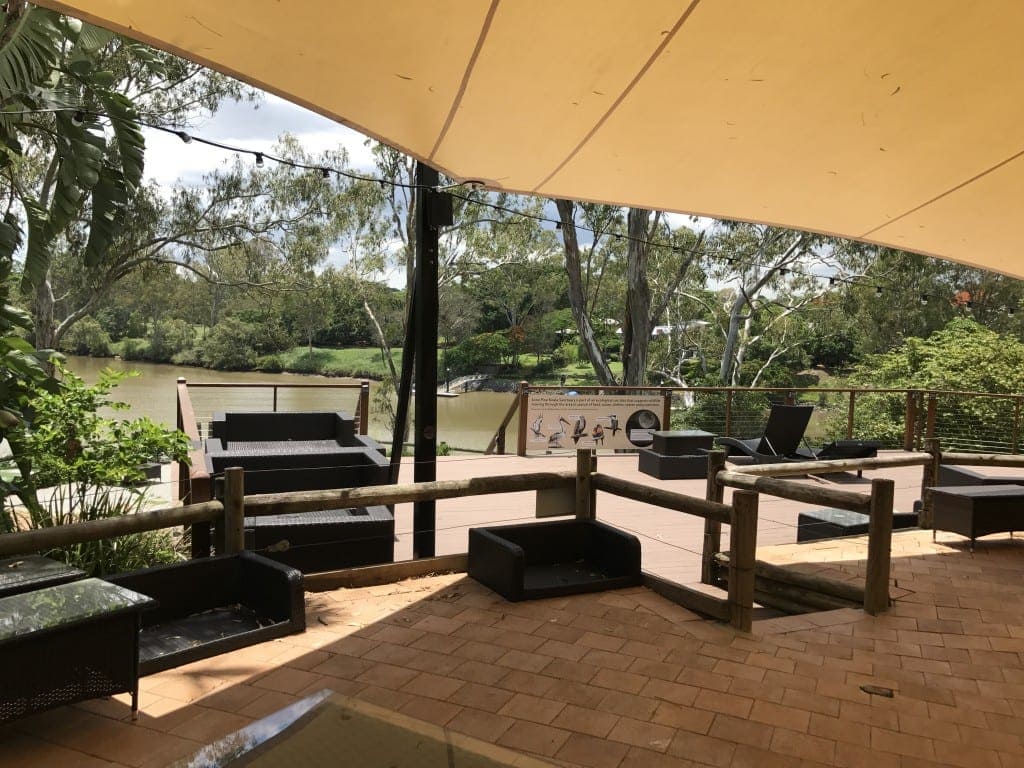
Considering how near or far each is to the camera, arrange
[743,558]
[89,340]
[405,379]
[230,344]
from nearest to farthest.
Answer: [743,558], [405,379], [89,340], [230,344]

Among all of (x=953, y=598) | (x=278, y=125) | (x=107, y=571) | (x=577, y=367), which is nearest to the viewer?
(x=107, y=571)

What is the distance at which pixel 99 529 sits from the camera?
9.39 feet

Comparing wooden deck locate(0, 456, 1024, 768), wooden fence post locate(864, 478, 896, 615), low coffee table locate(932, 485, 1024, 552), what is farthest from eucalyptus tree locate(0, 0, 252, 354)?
low coffee table locate(932, 485, 1024, 552)

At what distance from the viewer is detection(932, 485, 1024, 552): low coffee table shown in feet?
15.8

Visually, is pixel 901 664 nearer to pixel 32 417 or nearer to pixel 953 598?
pixel 953 598

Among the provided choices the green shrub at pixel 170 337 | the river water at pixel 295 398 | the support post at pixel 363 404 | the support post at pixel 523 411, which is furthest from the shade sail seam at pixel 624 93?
the green shrub at pixel 170 337

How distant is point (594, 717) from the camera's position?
99.2 inches

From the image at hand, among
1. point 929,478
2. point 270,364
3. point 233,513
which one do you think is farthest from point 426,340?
point 270,364

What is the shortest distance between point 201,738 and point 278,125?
21741 mm

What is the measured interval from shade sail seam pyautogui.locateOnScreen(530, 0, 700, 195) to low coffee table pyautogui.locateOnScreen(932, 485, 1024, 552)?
3.30 metres

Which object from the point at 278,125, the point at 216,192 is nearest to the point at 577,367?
the point at 278,125

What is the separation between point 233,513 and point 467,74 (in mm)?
2111

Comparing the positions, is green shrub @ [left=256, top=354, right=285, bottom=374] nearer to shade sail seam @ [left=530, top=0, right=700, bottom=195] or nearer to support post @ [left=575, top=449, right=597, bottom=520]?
shade sail seam @ [left=530, top=0, right=700, bottom=195]

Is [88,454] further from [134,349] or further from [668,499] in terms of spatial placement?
[134,349]
